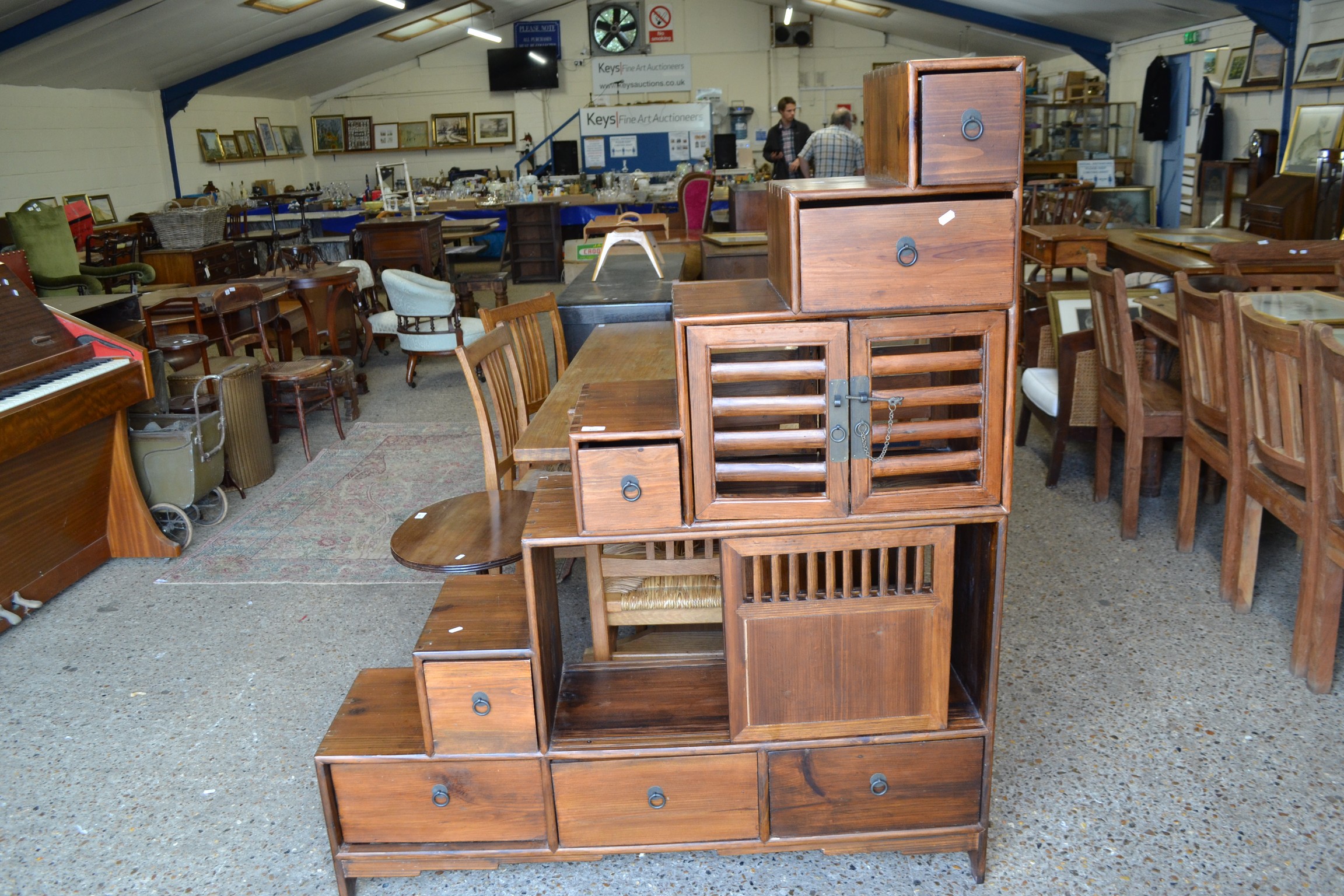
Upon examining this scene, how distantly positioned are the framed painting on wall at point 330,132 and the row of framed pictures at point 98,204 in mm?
5377

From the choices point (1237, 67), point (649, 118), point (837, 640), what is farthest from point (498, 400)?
point (649, 118)

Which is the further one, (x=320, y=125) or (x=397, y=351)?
(x=320, y=125)

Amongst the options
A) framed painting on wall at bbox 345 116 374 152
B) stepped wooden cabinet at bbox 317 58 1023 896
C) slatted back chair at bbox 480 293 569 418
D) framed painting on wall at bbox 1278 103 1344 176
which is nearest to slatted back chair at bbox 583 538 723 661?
stepped wooden cabinet at bbox 317 58 1023 896

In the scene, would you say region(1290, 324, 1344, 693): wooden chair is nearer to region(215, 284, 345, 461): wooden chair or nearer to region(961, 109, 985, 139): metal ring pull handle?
region(961, 109, 985, 139): metal ring pull handle

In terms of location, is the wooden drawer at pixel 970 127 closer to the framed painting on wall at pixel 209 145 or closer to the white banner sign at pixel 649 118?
the framed painting on wall at pixel 209 145

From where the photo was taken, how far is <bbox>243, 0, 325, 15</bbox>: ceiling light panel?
912cm

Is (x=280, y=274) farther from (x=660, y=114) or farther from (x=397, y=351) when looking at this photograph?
(x=660, y=114)

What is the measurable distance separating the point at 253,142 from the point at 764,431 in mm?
13220

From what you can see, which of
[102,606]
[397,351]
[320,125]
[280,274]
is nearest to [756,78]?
[320,125]

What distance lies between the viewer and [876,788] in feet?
6.76

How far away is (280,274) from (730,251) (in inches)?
125

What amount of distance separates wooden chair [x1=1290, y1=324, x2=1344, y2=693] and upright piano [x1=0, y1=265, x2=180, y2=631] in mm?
3762

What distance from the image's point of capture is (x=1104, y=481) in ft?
13.4

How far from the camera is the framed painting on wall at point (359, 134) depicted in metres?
15.0
